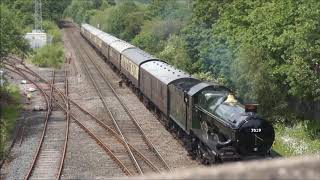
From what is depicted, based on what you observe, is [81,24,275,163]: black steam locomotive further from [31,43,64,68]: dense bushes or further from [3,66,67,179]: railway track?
[31,43,64,68]: dense bushes

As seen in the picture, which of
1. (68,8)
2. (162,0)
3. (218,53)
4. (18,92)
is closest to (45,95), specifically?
(18,92)

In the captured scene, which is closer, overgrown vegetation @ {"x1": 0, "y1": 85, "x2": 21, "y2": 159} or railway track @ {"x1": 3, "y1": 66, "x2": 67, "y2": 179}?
railway track @ {"x1": 3, "y1": 66, "x2": 67, "y2": 179}

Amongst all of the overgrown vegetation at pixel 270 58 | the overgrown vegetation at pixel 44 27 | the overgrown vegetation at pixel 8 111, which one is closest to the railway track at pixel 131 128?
the overgrown vegetation at pixel 270 58

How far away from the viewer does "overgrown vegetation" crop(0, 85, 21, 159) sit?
2013 cm

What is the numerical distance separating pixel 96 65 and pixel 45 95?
19.2 meters

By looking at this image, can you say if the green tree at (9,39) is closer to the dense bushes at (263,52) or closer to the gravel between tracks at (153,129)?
the gravel between tracks at (153,129)

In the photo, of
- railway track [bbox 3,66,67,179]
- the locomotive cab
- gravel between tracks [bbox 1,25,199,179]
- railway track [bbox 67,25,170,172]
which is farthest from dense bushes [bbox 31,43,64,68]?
the locomotive cab

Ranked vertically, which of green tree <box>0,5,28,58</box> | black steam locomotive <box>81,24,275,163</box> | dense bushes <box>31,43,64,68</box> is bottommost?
dense bushes <box>31,43,64,68</box>

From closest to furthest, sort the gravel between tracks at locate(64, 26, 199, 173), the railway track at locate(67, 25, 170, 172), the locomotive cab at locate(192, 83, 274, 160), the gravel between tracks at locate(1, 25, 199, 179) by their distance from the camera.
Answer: the locomotive cab at locate(192, 83, 274, 160) < the gravel between tracks at locate(1, 25, 199, 179) < the gravel between tracks at locate(64, 26, 199, 173) < the railway track at locate(67, 25, 170, 172)

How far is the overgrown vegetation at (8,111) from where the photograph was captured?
20.1 metres

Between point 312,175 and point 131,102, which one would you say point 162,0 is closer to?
point 131,102

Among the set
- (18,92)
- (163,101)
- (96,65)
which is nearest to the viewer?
(163,101)

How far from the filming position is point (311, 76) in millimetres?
19734

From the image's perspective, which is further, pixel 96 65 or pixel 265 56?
pixel 96 65
